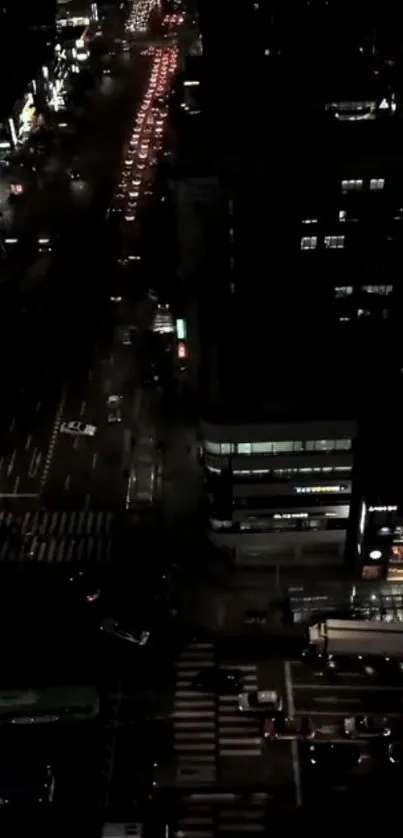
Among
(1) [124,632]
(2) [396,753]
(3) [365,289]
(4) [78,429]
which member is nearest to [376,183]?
(3) [365,289]

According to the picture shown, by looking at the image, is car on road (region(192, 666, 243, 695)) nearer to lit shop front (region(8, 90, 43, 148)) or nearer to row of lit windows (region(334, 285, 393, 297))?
row of lit windows (region(334, 285, 393, 297))

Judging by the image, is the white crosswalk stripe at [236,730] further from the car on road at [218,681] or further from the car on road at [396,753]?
the car on road at [396,753]

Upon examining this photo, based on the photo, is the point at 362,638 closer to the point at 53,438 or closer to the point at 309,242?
the point at 53,438

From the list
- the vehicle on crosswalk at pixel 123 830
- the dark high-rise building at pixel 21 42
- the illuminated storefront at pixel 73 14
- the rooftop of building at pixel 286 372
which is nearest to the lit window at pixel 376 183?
the rooftop of building at pixel 286 372

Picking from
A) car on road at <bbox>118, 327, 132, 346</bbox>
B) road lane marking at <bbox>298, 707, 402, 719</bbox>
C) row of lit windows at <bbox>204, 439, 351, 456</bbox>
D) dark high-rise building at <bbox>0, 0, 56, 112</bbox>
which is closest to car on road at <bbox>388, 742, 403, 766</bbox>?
road lane marking at <bbox>298, 707, 402, 719</bbox>

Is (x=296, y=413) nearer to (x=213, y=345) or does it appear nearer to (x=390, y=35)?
(x=213, y=345)

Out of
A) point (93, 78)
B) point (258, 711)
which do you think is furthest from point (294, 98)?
point (93, 78)

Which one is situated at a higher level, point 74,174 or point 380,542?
point 74,174
